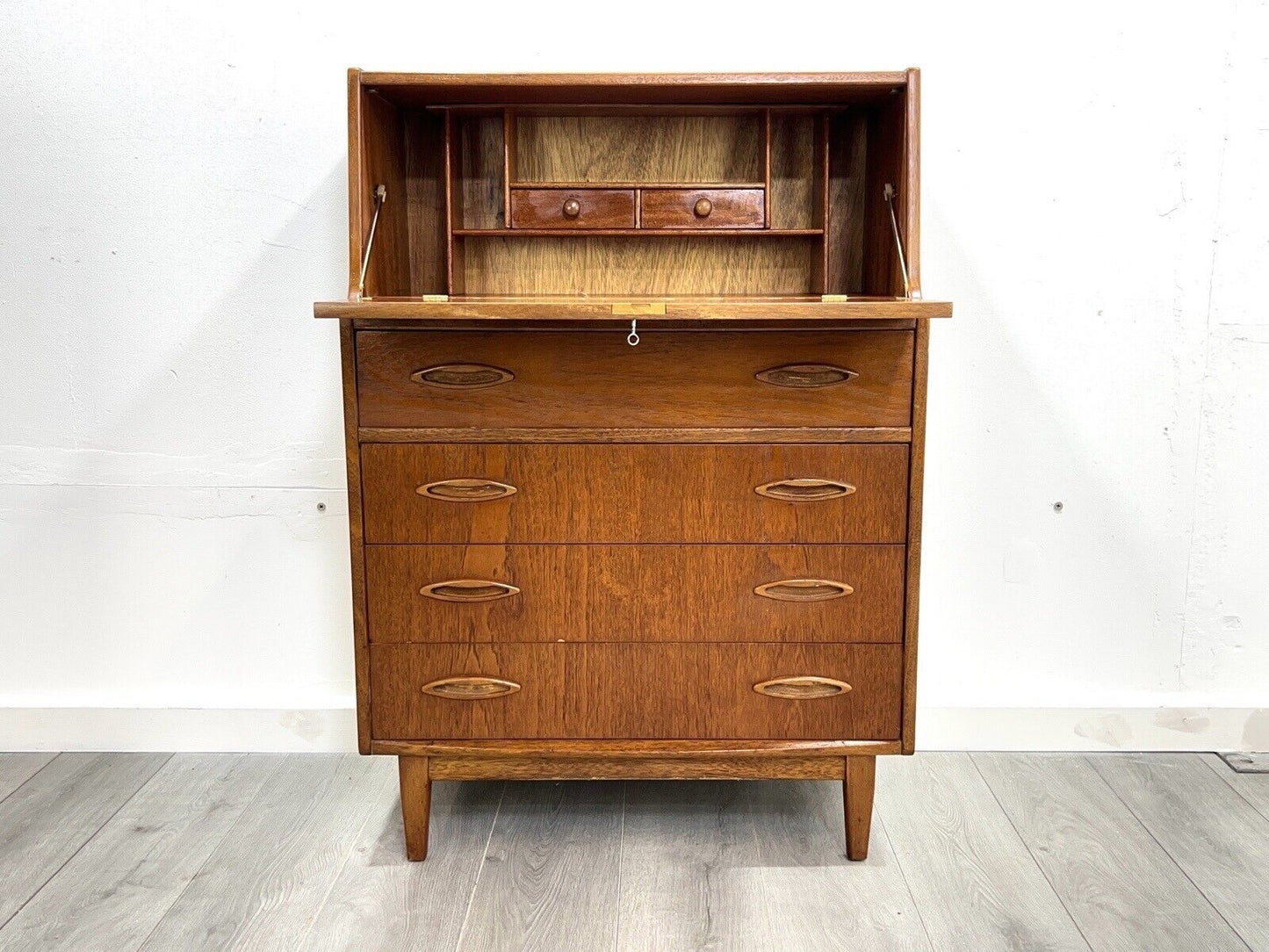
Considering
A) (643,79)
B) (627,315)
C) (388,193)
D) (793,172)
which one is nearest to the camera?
(627,315)

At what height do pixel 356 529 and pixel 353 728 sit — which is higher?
pixel 356 529

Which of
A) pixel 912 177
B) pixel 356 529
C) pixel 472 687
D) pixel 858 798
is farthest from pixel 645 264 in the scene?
pixel 858 798

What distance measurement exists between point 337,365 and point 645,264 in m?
0.69

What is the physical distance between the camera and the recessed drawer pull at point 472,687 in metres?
1.81

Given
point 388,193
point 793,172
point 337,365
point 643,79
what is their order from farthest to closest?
1. point 337,365
2. point 793,172
3. point 388,193
4. point 643,79

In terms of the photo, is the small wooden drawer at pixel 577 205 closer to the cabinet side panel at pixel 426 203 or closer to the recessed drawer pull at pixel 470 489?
the cabinet side panel at pixel 426 203

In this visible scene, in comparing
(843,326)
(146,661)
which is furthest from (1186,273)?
(146,661)

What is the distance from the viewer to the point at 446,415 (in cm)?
173

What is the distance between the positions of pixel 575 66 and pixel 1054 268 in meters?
1.07

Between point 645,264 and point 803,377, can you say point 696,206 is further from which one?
point 803,377

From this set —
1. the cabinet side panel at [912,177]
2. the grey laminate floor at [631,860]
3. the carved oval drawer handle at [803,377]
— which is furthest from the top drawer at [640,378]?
the grey laminate floor at [631,860]

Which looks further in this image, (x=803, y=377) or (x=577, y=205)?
(x=577, y=205)

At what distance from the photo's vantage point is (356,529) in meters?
1.75

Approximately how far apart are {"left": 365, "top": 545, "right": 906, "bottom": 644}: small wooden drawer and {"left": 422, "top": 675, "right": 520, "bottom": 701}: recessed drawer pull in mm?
73
